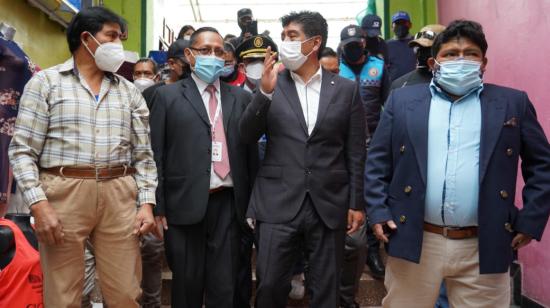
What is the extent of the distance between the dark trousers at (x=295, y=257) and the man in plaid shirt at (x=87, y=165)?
23.1 inches

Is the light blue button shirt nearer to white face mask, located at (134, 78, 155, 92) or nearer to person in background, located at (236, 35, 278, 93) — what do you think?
person in background, located at (236, 35, 278, 93)

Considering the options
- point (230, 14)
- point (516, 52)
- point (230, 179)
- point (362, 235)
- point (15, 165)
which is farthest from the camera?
point (230, 14)

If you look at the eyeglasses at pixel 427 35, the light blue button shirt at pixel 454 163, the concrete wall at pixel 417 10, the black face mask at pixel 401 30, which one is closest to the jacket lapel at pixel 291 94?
the light blue button shirt at pixel 454 163

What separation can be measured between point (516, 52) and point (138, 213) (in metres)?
3.03

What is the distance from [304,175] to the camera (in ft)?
8.30

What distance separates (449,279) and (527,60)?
83.2 inches

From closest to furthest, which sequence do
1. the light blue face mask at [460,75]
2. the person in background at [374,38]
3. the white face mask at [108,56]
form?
1. the light blue face mask at [460,75]
2. the white face mask at [108,56]
3. the person in background at [374,38]

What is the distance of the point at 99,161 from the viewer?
7.43 feet

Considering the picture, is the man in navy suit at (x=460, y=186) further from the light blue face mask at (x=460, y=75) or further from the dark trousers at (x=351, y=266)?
the dark trousers at (x=351, y=266)

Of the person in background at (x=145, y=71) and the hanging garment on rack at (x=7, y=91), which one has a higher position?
the person in background at (x=145, y=71)

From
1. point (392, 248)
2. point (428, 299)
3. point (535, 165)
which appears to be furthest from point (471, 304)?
point (535, 165)

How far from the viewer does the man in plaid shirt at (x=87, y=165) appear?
2.16m

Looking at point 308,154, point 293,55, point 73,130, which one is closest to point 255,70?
point 293,55

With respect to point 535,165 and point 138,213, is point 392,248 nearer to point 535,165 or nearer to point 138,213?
point 535,165
